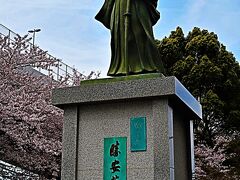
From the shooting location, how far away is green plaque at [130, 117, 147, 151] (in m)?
5.32

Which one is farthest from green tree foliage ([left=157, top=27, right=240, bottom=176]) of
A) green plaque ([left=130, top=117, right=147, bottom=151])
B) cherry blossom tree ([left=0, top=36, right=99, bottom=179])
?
green plaque ([left=130, top=117, right=147, bottom=151])

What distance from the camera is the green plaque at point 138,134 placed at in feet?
17.4

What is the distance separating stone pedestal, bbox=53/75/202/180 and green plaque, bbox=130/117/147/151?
0.16ft

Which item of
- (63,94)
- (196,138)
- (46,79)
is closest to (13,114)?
(46,79)

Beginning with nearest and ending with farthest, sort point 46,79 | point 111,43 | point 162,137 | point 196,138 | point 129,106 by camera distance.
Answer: point 162,137 < point 129,106 < point 111,43 < point 46,79 < point 196,138

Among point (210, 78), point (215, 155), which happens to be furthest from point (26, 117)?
point (210, 78)

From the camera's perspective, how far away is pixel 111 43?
614cm

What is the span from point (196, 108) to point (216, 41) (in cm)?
1060

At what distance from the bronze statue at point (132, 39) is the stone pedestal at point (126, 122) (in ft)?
1.02

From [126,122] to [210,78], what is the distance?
10.4 metres

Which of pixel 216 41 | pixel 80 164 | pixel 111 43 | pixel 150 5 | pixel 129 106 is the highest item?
pixel 216 41

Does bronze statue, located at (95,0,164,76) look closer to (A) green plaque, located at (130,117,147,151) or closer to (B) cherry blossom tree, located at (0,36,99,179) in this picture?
(A) green plaque, located at (130,117,147,151)

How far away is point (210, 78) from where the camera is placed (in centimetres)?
1537

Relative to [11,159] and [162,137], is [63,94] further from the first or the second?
[11,159]
